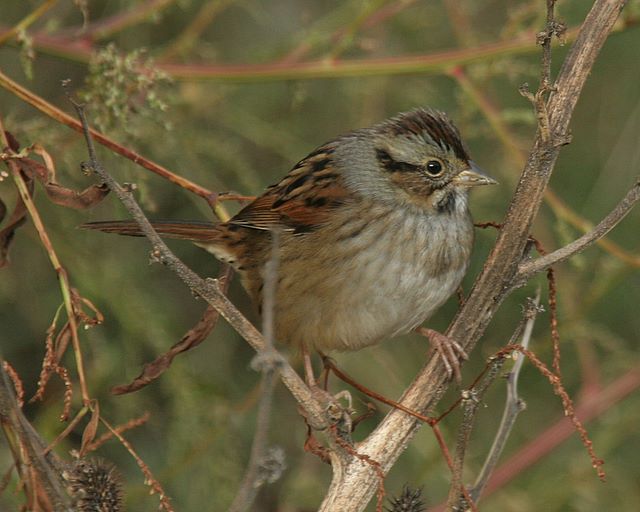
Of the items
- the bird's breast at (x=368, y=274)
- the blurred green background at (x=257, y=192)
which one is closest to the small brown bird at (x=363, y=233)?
the bird's breast at (x=368, y=274)

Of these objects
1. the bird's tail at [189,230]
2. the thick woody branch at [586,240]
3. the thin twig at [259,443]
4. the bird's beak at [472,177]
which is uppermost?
the bird's beak at [472,177]

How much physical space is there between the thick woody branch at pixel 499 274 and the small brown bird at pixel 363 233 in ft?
1.72

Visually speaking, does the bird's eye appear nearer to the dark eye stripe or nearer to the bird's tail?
the dark eye stripe

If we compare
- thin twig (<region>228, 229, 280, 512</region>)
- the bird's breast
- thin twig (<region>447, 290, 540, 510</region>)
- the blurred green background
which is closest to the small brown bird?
the bird's breast

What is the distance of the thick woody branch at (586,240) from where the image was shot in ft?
6.50

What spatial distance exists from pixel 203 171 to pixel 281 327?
100 centimetres

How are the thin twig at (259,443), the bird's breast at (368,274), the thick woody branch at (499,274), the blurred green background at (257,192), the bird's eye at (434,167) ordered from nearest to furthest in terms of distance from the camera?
the thin twig at (259,443) < the thick woody branch at (499,274) < the bird's breast at (368,274) < the bird's eye at (434,167) < the blurred green background at (257,192)

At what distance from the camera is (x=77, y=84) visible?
3.98 metres

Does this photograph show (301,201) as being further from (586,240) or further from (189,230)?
(586,240)

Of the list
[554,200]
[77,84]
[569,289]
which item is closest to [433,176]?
[554,200]

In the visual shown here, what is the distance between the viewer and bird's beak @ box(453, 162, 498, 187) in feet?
9.04

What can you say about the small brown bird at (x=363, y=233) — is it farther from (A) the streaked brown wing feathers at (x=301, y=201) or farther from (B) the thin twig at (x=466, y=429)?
(B) the thin twig at (x=466, y=429)

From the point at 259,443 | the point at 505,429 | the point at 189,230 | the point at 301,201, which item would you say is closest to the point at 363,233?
the point at 301,201

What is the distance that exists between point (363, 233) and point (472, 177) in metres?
0.30
